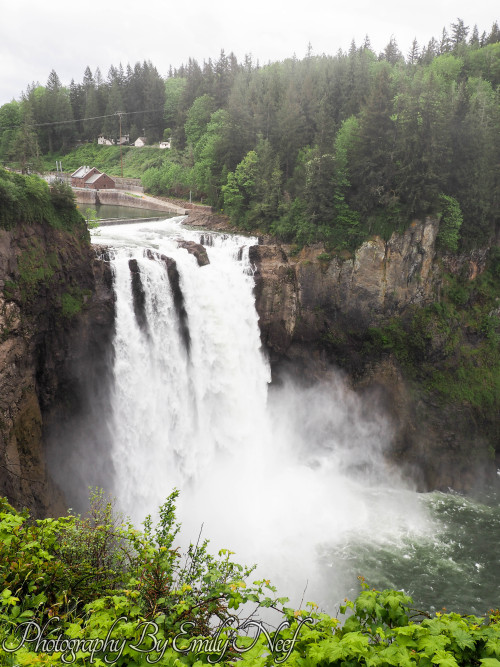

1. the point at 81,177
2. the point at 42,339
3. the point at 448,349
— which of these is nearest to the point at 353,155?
the point at 448,349

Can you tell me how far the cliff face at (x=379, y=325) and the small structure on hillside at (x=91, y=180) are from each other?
1359 inches

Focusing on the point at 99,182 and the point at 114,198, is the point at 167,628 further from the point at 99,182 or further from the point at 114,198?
the point at 99,182

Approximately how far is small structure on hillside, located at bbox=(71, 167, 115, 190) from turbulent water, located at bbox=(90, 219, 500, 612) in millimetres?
28637

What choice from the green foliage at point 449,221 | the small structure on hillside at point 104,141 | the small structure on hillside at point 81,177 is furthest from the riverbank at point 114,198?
the green foliage at point 449,221

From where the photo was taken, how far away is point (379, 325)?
32.8m

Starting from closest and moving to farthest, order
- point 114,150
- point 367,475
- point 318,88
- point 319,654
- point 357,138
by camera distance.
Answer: point 319,654, point 367,475, point 357,138, point 318,88, point 114,150

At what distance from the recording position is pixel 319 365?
1329 inches

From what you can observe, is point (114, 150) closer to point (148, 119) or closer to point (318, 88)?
point (148, 119)

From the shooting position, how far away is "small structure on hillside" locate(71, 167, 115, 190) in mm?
57159

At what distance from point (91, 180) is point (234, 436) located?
142ft

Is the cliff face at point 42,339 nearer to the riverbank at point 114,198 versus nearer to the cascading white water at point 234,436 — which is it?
the cascading white water at point 234,436

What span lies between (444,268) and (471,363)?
7.45m

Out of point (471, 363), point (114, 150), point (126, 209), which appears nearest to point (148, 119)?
point (114, 150)

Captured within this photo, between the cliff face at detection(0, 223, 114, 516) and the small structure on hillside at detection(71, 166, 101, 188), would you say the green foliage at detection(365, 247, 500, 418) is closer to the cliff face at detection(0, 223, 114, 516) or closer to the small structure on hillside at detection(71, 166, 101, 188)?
the cliff face at detection(0, 223, 114, 516)
